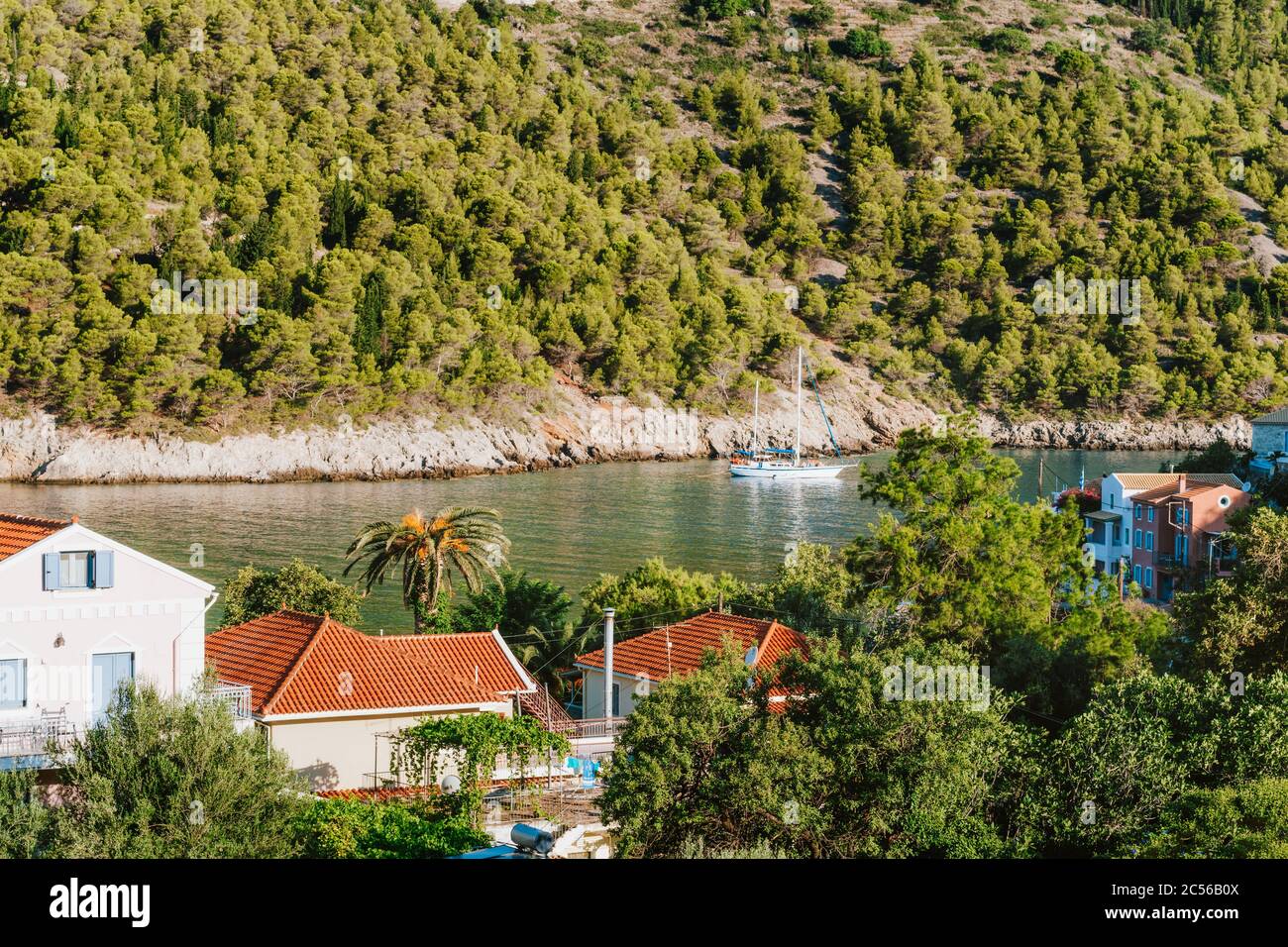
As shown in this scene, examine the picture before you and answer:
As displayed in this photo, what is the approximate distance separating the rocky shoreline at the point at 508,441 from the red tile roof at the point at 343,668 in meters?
53.2

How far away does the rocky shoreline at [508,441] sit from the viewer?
6975cm

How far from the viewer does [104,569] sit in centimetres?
1553

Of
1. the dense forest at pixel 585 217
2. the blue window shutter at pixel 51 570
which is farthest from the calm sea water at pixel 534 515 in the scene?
the blue window shutter at pixel 51 570

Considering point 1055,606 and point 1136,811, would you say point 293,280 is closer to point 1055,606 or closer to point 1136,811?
point 1055,606

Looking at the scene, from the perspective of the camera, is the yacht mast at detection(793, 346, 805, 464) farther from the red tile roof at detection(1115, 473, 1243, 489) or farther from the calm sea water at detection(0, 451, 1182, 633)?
the red tile roof at detection(1115, 473, 1243, 489)

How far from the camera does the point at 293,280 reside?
79.8 meters

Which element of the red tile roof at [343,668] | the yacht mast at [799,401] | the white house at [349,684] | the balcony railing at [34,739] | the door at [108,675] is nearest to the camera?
the balcony railing at [34,739]

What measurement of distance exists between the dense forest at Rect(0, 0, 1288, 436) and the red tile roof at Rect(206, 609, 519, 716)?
5419 cm

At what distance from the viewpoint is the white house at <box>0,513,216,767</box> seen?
15.0 meters

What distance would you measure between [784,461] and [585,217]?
80.9ft

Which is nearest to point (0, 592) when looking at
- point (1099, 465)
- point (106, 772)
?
point (106, 772)

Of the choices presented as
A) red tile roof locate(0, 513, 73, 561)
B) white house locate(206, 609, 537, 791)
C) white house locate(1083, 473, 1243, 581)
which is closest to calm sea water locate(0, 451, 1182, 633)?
white house locate(1083, 473, 1243, 581)

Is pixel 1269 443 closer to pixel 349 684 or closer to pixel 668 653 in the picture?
pixel 668 653

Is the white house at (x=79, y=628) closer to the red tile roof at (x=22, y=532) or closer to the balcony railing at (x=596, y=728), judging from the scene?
the red tile roof at (x=22, y=532)
